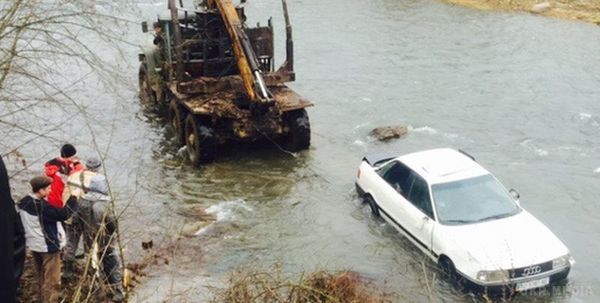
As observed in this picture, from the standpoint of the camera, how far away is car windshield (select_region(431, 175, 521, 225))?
9812 mm

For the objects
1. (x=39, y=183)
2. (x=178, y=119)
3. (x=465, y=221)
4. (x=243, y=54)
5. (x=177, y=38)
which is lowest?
(x=465, y=221)

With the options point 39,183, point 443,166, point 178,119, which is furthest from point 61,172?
point 178,119

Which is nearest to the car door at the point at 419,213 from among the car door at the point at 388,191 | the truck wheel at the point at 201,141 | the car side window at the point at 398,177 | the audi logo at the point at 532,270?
the car side window at the point at 398,177

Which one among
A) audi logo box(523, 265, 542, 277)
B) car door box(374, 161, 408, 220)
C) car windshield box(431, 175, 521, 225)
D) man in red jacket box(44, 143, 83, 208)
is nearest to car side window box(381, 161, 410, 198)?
car door box(374, 161, 408, 220)

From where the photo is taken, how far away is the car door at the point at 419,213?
987 centimetres

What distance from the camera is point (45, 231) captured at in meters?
7.38

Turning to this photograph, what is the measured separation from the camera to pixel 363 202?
11992mm

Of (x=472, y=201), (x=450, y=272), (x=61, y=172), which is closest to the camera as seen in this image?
(x=61, y=172)

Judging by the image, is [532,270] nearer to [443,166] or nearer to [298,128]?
[443,166]

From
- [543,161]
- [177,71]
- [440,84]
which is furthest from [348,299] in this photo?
[440,84]

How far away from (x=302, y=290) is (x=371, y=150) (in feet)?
26.8

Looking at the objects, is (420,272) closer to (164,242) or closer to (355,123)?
(164,242)

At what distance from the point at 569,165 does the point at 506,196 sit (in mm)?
5190

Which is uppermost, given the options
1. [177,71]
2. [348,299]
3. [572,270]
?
[177,71]
